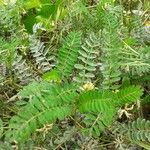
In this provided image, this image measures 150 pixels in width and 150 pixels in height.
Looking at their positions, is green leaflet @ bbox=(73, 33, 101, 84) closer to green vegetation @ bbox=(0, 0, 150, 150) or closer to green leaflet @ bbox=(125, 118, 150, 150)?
green vegetation @ bbox=(0, 0, 150, 150)

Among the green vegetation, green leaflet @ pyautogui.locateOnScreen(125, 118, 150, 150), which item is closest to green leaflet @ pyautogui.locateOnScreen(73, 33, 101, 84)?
the green vegetation

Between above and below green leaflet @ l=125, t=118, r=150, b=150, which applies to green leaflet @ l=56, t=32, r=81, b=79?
above

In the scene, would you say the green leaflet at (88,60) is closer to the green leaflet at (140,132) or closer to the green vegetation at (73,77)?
the green vegetation at (73,77)

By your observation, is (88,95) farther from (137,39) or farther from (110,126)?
(137,39)

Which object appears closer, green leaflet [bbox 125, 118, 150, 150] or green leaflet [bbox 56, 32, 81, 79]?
green leaflet [bbox 125, 118, 150, 150]

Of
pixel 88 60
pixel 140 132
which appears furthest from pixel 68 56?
pixel 140 132

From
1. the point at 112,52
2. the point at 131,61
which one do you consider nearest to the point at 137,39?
the point at 131,61

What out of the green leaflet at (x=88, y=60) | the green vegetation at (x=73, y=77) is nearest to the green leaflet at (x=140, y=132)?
the green vegetation at (x=73, y=77)

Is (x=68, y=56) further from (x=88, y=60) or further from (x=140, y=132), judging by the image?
(x=140, y=132)
